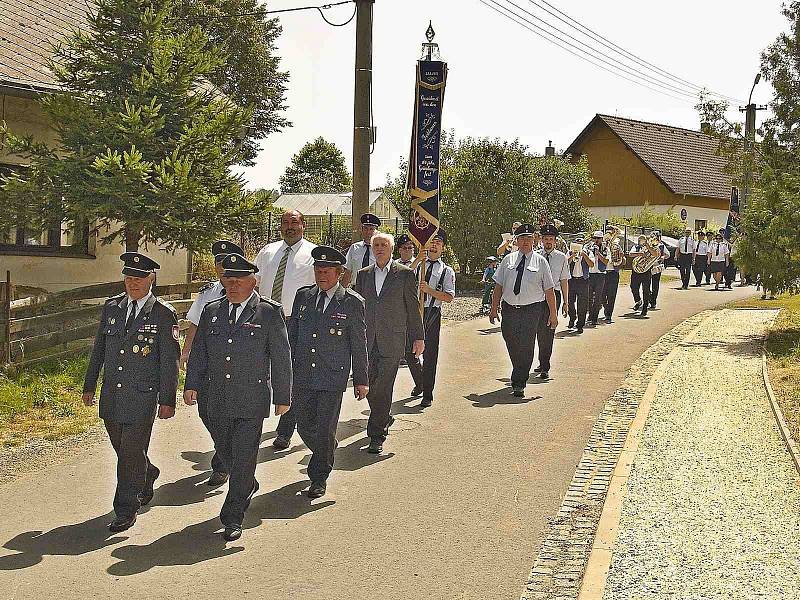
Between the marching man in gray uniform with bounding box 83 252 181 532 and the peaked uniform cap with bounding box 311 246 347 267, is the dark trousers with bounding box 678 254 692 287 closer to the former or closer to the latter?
the peaked uniform cap with bounding box 311 246 347 267

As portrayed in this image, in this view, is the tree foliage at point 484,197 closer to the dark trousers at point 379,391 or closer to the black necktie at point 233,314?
the dark trousers at point 379,391

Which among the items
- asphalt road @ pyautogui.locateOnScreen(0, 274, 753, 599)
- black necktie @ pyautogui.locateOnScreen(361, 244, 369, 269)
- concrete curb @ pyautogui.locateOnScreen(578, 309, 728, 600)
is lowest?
asphalt road @ pyautogui.locateOnScreen(0, 274, 753, 599)

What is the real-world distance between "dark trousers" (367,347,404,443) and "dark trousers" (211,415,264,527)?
240cm

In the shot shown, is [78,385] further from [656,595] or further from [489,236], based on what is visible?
[489,236]

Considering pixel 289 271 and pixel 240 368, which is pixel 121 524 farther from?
pixel 289 271

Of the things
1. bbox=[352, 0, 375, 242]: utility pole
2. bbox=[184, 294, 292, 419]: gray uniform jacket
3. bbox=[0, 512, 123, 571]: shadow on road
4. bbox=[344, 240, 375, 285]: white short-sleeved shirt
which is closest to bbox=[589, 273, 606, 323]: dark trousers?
bbox=[352, 0, 375, 242]: utility pole

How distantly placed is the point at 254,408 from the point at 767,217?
40.0 feet

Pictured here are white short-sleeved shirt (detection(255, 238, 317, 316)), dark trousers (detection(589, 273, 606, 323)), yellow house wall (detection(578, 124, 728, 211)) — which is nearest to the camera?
white short-sleeved shirt (detection(255, 238, 317, 316))

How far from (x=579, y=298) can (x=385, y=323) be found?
35.8 ft

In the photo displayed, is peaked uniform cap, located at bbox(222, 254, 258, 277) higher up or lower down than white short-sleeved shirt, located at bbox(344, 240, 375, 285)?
higher up

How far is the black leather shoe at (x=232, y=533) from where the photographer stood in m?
6.52

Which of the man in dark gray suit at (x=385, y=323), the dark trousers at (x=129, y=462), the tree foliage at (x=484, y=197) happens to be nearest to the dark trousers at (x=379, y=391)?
the man in dark gray suit at (x=385, y=323)

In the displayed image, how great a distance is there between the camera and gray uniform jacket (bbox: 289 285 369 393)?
779 cm

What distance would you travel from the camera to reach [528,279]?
12391 millimetres
